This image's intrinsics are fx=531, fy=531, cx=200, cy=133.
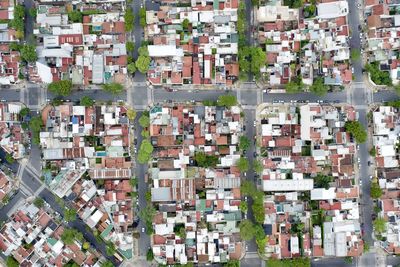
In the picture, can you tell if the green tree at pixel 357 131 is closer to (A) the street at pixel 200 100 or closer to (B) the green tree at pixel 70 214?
(A) the street at pixel 200 100

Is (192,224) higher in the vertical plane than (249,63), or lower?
lower

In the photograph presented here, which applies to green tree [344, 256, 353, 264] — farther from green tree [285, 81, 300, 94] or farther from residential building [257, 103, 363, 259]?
green tree [285, 81, 300, 94]

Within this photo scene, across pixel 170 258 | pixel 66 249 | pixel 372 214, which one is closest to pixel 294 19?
pixel 372 214

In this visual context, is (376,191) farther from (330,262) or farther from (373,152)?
(330,262)

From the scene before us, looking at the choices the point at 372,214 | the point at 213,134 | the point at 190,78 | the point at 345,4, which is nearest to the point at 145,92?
the point at 190,78

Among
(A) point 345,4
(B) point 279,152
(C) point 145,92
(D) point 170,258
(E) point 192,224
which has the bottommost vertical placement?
(D) point 170,258

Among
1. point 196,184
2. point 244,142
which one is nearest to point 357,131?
point 244,142

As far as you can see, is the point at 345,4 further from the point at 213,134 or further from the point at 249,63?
the point at 213,134
